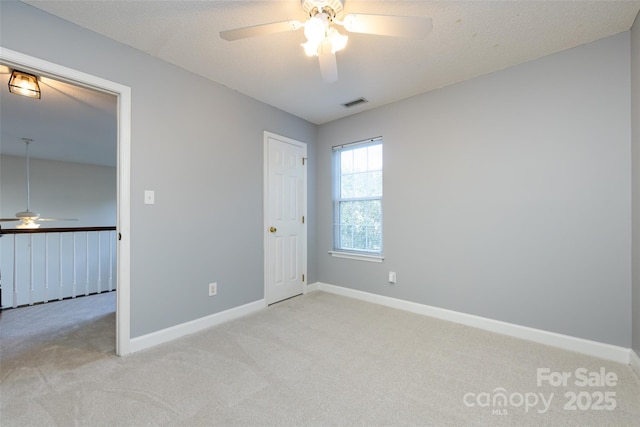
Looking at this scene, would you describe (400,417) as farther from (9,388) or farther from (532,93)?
(532,93)

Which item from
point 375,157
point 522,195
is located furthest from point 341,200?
→ point 522,195

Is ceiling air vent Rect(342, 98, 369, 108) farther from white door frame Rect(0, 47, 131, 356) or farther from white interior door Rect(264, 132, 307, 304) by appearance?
white door frame Rect(0, 47, 131, 356)

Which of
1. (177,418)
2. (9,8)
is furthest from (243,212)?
(9,8)

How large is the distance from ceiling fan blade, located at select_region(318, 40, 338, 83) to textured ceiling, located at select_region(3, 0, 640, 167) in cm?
32

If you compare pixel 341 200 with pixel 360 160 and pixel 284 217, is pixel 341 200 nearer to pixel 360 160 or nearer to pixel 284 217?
pixel 360 160

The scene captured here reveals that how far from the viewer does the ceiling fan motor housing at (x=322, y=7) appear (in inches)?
60.9

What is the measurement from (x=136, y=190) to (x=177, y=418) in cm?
164

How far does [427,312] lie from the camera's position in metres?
2.87

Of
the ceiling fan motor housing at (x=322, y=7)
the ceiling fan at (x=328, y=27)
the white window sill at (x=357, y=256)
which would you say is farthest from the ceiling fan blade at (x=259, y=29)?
the white window sill at (x=357, y=256)

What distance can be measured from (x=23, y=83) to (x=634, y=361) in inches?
202

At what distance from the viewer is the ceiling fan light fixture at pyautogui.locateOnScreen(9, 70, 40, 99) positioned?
217cm

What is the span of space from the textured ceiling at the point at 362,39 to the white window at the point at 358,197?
33.3 inches

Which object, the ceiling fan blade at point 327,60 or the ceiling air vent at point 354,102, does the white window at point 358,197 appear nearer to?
the ceiling air vent at point 354,102

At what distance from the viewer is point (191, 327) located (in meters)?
2.46
